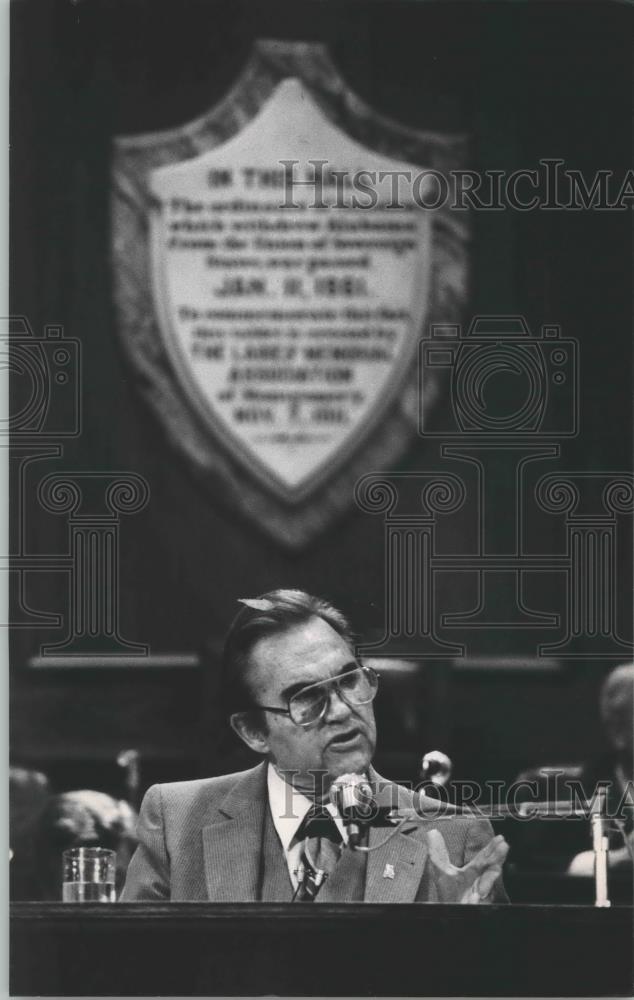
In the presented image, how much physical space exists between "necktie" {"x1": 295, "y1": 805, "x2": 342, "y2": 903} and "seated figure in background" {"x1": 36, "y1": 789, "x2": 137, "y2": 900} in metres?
0.63

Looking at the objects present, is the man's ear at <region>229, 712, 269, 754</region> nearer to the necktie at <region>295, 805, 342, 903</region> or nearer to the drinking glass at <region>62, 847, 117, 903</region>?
the necktie at <region>295, 805, 342, 903</region>

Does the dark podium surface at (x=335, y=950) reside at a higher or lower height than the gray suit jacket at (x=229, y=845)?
lower

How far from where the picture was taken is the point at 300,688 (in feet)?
17.8

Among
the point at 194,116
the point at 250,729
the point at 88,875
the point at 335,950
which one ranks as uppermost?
the point at 194,116

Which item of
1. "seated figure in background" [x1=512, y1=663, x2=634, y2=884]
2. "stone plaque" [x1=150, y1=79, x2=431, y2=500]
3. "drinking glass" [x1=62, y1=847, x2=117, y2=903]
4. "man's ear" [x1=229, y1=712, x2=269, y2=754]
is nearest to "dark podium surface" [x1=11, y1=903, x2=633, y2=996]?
"drinking glass" [x1=62, y1=847, x2=117, y2=903]

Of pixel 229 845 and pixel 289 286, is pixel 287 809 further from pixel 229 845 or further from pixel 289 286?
pixel 289 286

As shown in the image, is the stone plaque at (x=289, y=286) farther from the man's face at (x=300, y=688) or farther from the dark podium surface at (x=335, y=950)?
the dark podium surface at (x=335, y=950)

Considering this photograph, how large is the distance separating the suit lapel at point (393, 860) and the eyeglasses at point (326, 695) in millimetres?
296

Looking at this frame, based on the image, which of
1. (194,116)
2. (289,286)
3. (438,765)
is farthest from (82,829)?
(194,116)

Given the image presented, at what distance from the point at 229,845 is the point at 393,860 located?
23.7 inches

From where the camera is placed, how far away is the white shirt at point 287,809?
543 cm

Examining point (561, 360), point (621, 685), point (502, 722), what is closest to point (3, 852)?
point (502, 722)

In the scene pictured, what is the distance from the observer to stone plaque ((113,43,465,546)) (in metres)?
5.49

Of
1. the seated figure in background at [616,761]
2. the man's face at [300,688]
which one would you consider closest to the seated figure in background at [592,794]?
the seated figure in background at [616,761]
